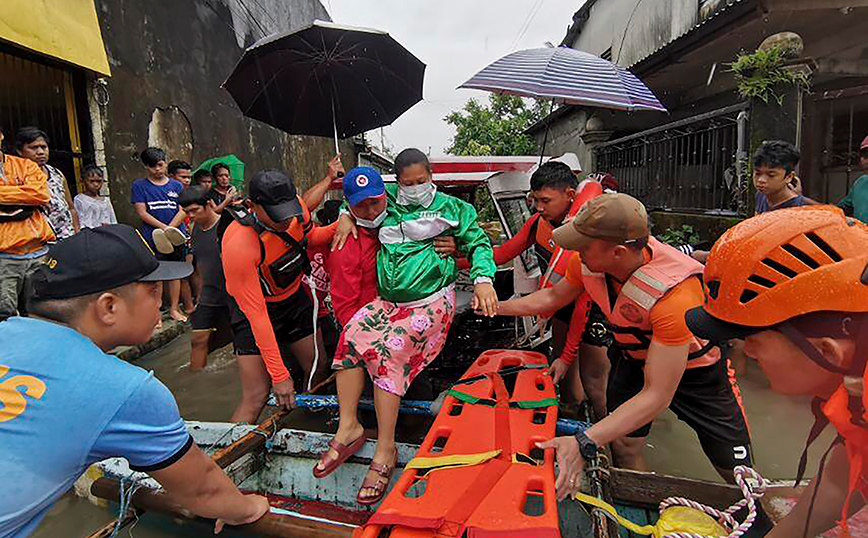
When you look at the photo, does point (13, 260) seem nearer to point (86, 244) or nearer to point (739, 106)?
point (86, 244)

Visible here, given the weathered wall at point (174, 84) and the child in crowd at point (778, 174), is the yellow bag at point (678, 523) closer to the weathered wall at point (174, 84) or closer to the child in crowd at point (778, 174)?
the child in crowd at point (778, 174)

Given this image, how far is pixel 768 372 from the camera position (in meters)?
1.29

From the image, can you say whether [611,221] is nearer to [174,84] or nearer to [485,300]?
[485,300]

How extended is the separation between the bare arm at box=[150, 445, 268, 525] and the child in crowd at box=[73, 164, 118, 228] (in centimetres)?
493

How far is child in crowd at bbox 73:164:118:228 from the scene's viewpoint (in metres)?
5.62

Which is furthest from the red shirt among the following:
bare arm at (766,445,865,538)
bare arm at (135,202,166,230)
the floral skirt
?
bare arm at (135,202,166,230)

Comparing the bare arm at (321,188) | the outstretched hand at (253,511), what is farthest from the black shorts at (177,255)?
the outstretched hand at (253,511)

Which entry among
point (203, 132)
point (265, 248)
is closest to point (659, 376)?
point (265, 248)

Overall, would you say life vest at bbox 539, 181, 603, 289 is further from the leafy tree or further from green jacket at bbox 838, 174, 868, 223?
the leafy tree

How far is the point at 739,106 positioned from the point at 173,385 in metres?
6.56

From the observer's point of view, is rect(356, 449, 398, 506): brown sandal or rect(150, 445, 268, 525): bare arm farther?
rect(356, 449, 398, 506): brown sandal

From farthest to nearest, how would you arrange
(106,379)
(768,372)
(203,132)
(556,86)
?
(203,132)
(556,86)
(106,379)
(768,372)

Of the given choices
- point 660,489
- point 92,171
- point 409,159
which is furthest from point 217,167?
point 660,489

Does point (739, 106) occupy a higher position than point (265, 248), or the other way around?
point (739, 106)
